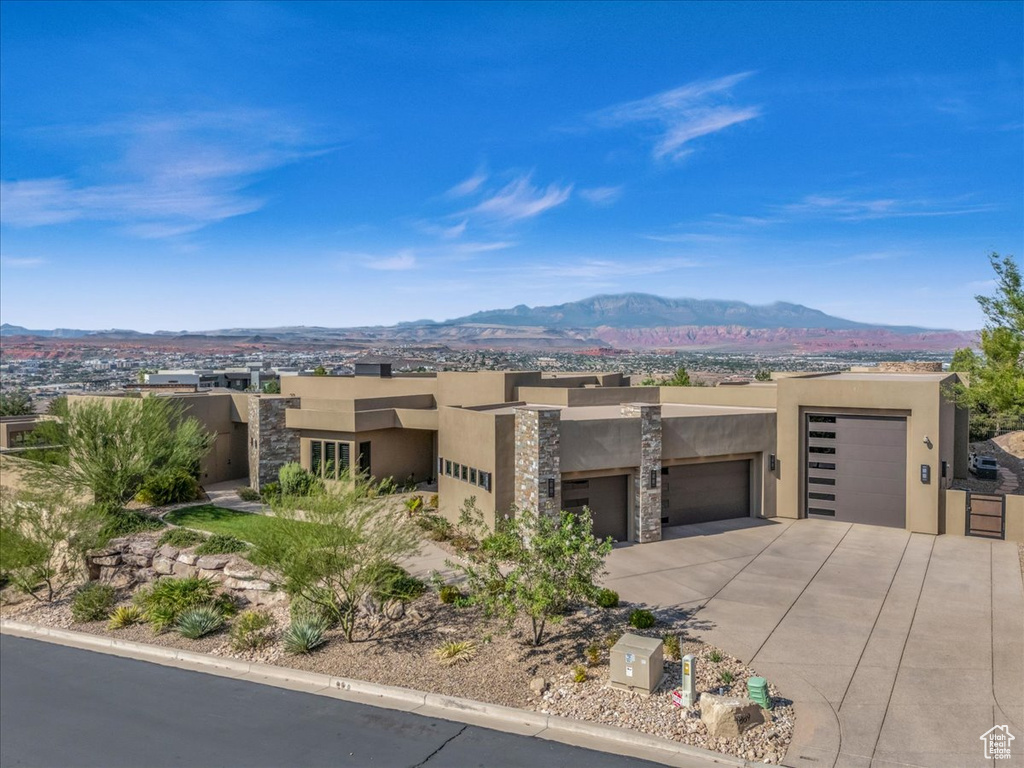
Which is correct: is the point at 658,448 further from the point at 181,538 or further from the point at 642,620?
the point at 181,538

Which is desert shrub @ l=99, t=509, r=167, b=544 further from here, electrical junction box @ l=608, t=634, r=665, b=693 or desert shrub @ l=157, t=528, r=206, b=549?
electrical junction box @ l=608, t=634, r=665, b=693

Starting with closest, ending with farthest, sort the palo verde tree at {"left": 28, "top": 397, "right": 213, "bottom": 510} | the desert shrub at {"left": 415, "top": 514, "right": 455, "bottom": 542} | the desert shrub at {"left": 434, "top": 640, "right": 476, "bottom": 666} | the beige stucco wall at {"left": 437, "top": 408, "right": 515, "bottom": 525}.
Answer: the desert shrub at {"left": 434, "top": 640, "right": 476, "bottom": 666}, the beige stucco wall at {"left": 437, "top": 408, "right": 515, "bottom": 525}, the desert shrub at {"left": 415, "top": 514, "right": 455, "bottom": 542}, the palo verde tree at {"left": 28, "top": 397, "right": 213, "bottom": 510}

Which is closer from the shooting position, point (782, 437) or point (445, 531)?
point (445, 531)

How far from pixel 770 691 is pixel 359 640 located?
816 centimetres

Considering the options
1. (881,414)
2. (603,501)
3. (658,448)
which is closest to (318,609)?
(603,501)

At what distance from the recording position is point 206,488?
1105 inches

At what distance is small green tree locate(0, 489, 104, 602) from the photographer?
18250 millimetres

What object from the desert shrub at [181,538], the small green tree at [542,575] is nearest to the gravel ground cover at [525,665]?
the small green tree at [542,575]

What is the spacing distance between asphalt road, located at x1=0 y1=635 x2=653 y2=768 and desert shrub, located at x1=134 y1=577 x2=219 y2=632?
2026mm

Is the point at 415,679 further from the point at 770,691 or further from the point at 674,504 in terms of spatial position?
the point at 674,504

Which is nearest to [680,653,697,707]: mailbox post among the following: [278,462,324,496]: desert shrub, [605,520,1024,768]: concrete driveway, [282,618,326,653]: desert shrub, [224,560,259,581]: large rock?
[605,520,1024,768]: concrete driveway

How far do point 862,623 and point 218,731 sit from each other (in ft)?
→ 40.6

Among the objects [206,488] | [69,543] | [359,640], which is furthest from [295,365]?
[359,640]

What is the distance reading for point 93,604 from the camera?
56.0 feet
